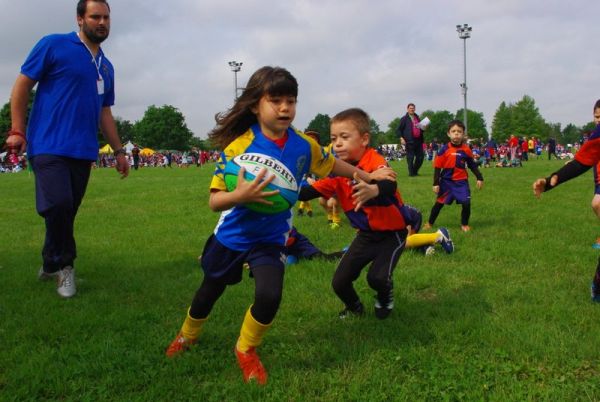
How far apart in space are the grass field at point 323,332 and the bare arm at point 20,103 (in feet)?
4.73

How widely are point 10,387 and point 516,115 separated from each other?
121m

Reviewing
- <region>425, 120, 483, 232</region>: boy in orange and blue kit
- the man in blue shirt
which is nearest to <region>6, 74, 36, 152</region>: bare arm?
the man in blue shirt

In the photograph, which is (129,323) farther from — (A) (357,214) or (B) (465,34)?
(B) (465,34)

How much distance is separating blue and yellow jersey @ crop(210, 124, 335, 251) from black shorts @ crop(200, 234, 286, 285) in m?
0.04

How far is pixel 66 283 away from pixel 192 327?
1.89 m

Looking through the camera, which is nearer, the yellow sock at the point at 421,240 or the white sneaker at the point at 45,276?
the white sneaker at the point at 45,276

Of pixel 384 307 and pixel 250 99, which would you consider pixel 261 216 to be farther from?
pixel 384 307

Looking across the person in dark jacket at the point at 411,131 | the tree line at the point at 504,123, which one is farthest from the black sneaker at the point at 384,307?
the tree line at the point at 504,123

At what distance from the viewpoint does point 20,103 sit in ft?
15.1

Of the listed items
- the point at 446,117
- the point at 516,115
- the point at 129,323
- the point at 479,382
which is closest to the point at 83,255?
the point at 129,323

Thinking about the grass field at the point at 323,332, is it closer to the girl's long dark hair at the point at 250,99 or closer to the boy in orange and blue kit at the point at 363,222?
the boy in orange and blue kit at the point at 363,222

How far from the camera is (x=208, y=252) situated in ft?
11.4

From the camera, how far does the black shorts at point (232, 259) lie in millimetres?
3336

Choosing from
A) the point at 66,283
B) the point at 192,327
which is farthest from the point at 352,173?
the point at 66,283
